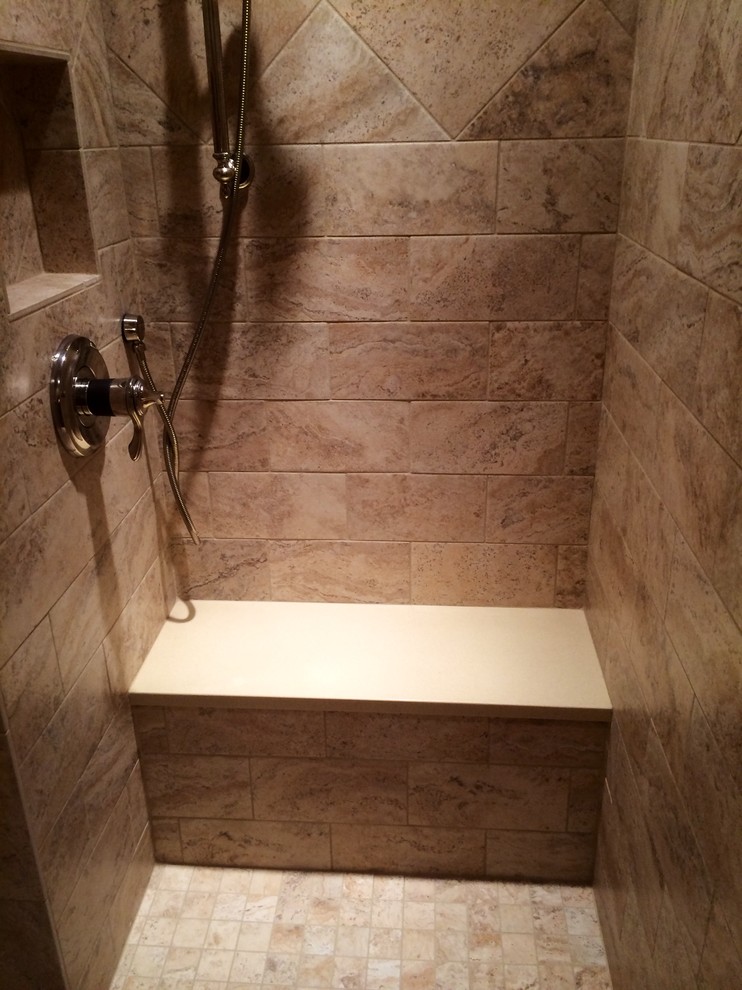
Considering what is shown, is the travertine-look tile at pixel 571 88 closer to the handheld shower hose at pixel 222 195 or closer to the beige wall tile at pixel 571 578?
the handheld shower hose at pixel 222 195

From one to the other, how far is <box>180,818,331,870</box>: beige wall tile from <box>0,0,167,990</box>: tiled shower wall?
0.15 metres

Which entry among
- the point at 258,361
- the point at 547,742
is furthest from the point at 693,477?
the point at 258,361

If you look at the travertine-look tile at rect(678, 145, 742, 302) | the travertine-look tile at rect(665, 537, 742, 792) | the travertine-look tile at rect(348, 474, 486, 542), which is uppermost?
the travertine-look tile at rect(678, 145, 742, 302)

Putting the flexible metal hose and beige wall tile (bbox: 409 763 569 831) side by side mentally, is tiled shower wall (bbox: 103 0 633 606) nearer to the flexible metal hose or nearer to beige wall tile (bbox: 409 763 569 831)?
the flexible metal hose

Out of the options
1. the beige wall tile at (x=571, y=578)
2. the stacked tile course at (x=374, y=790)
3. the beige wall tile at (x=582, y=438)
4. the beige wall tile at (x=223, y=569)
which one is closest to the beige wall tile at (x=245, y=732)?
the stacked tile course at (x=374, y=790)

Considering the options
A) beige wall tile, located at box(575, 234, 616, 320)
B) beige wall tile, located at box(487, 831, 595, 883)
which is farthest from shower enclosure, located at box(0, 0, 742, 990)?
beige wall tile, located at box(487, 831, 595, 883)

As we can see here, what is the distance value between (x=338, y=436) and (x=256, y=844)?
1007 mm

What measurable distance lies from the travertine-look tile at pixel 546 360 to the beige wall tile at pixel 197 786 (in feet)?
3.51

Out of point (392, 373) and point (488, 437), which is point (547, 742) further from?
point (392, 373)

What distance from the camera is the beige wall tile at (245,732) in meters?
1.79

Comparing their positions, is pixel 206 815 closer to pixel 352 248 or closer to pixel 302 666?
pixel 302 666

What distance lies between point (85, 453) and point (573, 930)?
1459 millimetres

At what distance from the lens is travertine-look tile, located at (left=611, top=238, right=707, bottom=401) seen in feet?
3.99

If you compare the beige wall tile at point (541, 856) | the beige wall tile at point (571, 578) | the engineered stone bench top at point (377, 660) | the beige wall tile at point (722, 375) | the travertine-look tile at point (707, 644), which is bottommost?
the beige wall tile at point (541, 856)
